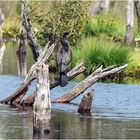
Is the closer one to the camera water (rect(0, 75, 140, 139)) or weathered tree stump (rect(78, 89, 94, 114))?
water (rect(0, 75, 140, 139))

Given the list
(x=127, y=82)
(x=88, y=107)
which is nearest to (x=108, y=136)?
(x=88, y=107)

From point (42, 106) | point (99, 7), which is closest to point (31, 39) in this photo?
point (42, 106)

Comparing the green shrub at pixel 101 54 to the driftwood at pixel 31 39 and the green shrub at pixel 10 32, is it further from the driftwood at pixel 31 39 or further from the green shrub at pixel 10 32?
the green shrub at pixel 10 32

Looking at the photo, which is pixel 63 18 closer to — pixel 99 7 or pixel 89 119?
pixel 89 119

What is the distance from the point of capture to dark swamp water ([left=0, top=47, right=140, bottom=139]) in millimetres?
18469

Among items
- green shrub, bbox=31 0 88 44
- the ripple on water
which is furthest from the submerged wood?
green shrub, bbox=31 0 88 44

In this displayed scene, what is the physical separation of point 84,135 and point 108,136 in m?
0.52

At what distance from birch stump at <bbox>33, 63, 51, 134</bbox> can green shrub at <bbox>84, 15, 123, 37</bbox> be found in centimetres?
2716

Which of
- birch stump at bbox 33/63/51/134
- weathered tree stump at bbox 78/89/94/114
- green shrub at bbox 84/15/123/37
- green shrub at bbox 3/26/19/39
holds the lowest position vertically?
green shrub at bbox 3/26/19/39

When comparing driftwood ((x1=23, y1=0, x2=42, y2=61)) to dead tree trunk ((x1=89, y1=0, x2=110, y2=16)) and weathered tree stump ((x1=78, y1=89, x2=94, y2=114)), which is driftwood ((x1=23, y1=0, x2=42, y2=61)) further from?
dead tree trunk ((x1=89, y1=0, x2=110, y2=16))

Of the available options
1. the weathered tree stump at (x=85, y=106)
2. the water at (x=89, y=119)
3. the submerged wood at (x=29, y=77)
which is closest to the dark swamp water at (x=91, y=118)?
the water at (x=89, y=119)

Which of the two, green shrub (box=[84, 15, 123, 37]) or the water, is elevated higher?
the water

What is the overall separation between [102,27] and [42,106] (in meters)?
30.2

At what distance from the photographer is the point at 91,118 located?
21.3 meters
